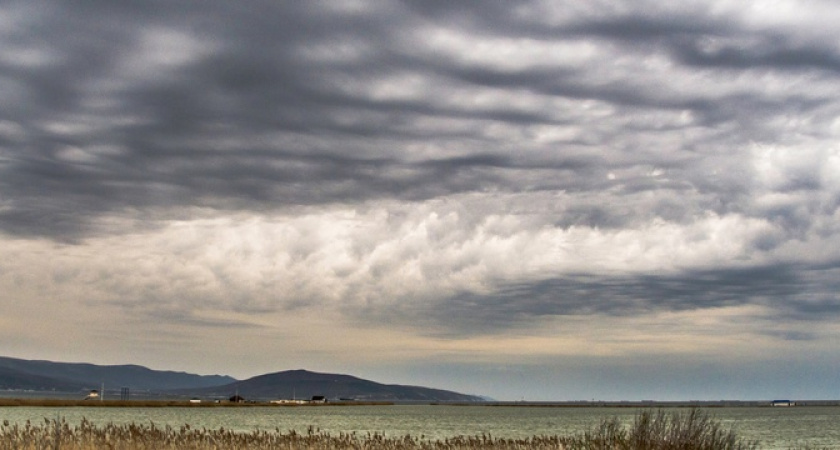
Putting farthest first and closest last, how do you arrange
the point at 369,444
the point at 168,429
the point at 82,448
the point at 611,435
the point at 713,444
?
the point at 168,429, the point at 369,444, the point at 82,448, the point at 611,435, the point at 713,444

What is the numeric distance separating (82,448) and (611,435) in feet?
66.7

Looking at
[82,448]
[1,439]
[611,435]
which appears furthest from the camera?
[1,439]

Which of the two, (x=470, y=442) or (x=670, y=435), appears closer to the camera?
(x=670, y=435)

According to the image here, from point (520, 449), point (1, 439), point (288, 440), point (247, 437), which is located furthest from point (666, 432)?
point (1, 439)

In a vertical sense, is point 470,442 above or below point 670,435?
below

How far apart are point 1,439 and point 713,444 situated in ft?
93.0

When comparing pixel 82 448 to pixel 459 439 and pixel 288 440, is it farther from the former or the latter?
pixel 459 439

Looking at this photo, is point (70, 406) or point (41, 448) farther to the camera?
point (70, 406)

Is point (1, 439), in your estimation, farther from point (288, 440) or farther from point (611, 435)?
point (611, 435)

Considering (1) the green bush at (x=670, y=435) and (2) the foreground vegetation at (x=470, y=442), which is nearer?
(1) the green bush at (x=670, y=435)

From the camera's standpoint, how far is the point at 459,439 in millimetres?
43406

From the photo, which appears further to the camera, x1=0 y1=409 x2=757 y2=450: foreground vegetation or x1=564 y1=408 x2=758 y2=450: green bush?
x1=0 y1=409 x2=757 y2=450: foreground vegetation

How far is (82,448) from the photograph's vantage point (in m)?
35.1

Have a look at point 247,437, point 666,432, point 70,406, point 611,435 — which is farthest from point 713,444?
point 70,406
